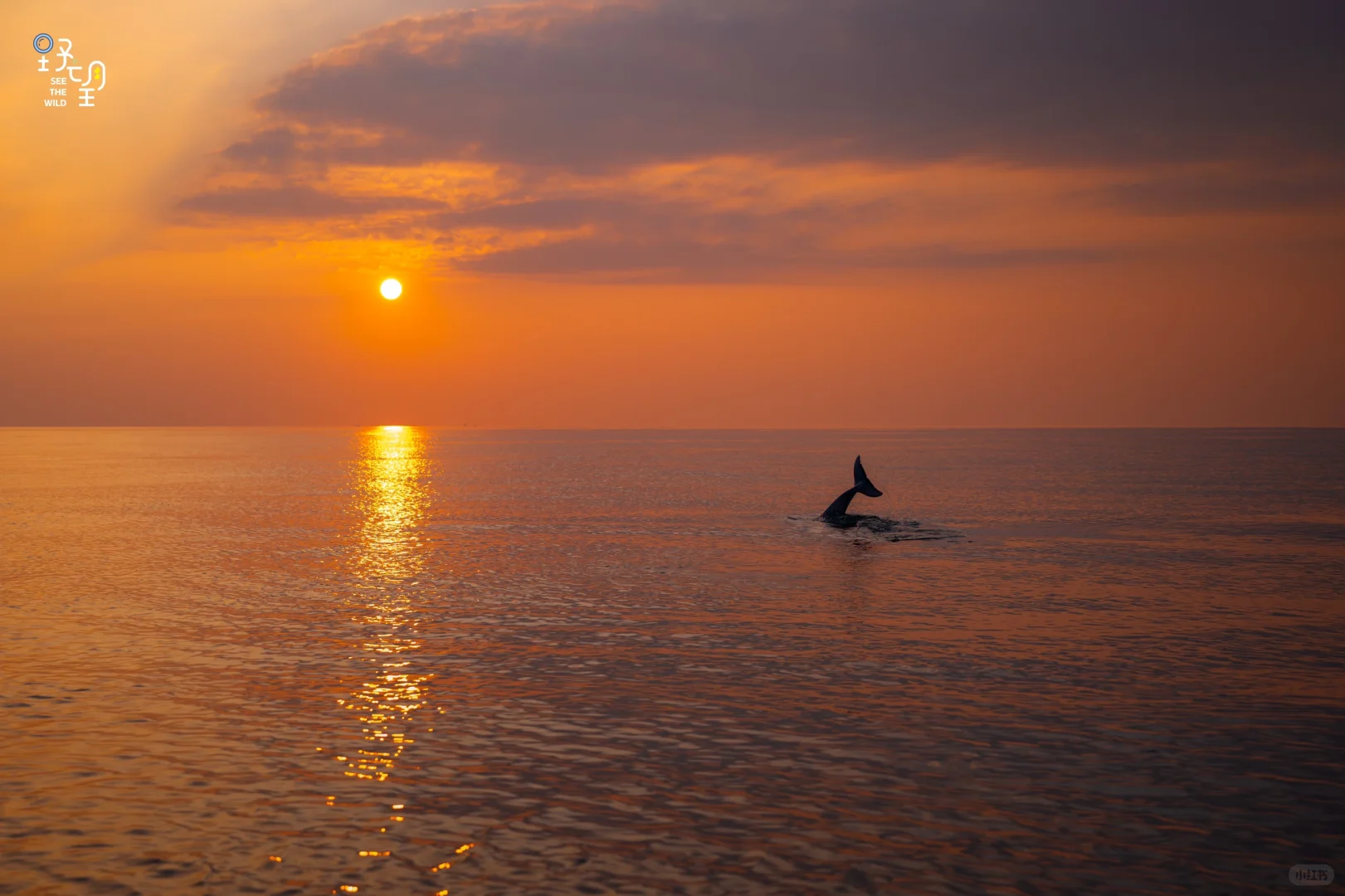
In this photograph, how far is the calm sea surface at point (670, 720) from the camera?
42.5 ft

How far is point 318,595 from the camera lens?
115ft

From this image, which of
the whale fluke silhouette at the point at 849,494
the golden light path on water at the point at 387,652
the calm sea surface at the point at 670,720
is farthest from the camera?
the whale fluke silhouette at the point at 849,494

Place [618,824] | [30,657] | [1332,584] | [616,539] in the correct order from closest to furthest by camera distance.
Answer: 1. [618,824]
2. [30,657]
3. [1332,584]
4. [616,539]

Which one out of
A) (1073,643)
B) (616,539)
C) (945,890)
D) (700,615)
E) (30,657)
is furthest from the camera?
(616,539)

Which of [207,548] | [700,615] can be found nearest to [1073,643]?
[700,615]

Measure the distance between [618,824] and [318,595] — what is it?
2383cm

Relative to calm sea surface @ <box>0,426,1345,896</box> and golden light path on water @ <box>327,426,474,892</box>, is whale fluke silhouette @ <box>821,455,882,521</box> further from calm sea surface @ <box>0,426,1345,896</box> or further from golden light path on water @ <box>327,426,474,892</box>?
golden light path on water @ <box>327,426,474,892</box>

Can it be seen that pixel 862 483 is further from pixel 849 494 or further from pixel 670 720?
pixel 670 720

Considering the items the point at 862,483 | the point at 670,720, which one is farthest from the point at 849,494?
the point at 670,720

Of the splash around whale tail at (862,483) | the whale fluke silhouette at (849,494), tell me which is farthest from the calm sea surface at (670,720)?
the whale fluke silhouette at (849,494)

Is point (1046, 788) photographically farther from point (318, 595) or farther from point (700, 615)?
point (318, 595)

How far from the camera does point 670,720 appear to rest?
19297 millimetres

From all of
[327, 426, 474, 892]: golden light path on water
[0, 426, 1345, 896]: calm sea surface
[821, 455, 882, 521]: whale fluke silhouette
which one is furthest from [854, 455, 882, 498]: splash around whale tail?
[327, 426, 474, 892]: golden light path on water

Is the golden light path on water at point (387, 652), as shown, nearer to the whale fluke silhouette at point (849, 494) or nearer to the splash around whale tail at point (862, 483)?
the splash around whale tail at point (862, 483)
